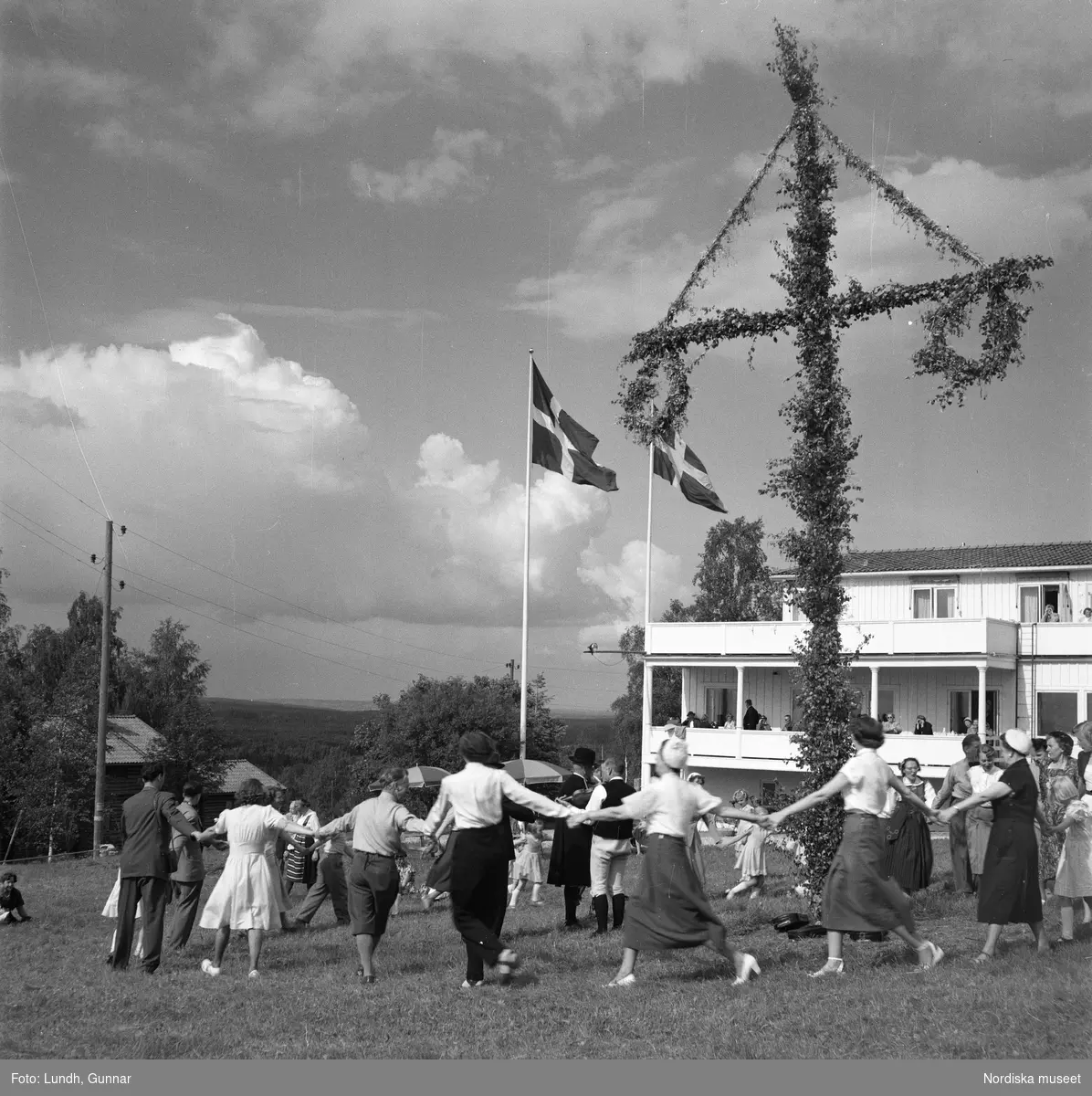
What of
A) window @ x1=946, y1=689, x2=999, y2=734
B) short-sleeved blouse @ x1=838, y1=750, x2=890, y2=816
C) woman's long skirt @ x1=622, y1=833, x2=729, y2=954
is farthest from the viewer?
window @ x1=946, y1=689, x2=999, y2=734

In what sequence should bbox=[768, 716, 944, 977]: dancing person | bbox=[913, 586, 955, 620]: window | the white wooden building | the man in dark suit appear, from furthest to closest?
1. bbox=[913, 586, 955, 620]: window
2. the white wooden building
3. the man in dark suit
4. bbox=[768, 716, 944, 977]: dancing person

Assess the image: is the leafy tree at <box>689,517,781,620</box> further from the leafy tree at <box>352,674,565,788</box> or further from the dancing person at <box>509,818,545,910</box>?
the dancing person at <box>509,818,545,910</box>

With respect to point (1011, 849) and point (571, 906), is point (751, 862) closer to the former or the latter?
point (571, 906)

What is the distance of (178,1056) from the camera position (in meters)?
7.26

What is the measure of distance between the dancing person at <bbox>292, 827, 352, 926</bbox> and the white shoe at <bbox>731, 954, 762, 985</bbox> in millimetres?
6459

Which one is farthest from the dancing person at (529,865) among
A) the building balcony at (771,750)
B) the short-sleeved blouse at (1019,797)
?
the building balcony at (771,750)

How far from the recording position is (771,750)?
36.6 m

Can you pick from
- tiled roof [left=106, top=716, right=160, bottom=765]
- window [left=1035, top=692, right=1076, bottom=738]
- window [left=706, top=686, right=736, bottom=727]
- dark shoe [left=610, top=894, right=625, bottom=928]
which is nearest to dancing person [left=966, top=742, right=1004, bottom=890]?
dark shoe [left=610, top=894, right=625, bottom=928]

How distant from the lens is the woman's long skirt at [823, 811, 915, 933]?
8641mm

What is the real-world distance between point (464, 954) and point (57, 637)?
65.8 m

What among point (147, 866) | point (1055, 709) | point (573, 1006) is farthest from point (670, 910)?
point (1055, 709)

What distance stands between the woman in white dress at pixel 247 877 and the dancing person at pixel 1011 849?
581 cm

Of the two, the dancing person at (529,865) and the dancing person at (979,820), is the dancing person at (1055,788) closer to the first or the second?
the dancing person at (979,820)

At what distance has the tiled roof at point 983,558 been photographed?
38531 millimetres
